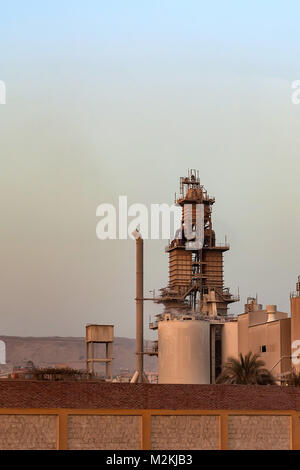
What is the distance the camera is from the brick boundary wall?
48.2m

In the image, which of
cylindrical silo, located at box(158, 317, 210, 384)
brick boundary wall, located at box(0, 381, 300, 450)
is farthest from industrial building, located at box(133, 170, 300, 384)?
brick boundary wall, located at box(0, 381, 300, 450)

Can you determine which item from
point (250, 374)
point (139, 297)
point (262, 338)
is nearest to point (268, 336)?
point (262, 338)

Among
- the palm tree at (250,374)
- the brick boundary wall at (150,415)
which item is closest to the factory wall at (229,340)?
the palm tree at (250,374)

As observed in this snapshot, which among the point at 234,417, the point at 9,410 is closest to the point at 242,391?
the point at 234,417

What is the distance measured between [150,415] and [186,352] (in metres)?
45.1

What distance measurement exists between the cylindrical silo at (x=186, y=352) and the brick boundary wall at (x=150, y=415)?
42631 mm

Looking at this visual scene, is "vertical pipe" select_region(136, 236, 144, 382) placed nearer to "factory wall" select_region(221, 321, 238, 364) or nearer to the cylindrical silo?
the cylindrical silo

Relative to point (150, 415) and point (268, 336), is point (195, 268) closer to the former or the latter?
point (268, 336)

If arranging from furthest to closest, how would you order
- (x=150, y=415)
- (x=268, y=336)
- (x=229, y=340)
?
(x=229, y=340)
(x=268, y=336)
(x=150, y=415)

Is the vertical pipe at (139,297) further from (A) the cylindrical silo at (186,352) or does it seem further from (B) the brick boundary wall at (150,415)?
(B) the brick boundary wall at (150,415)

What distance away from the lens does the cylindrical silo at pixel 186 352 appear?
94750 millimetres

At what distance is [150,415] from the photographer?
50.0 m
